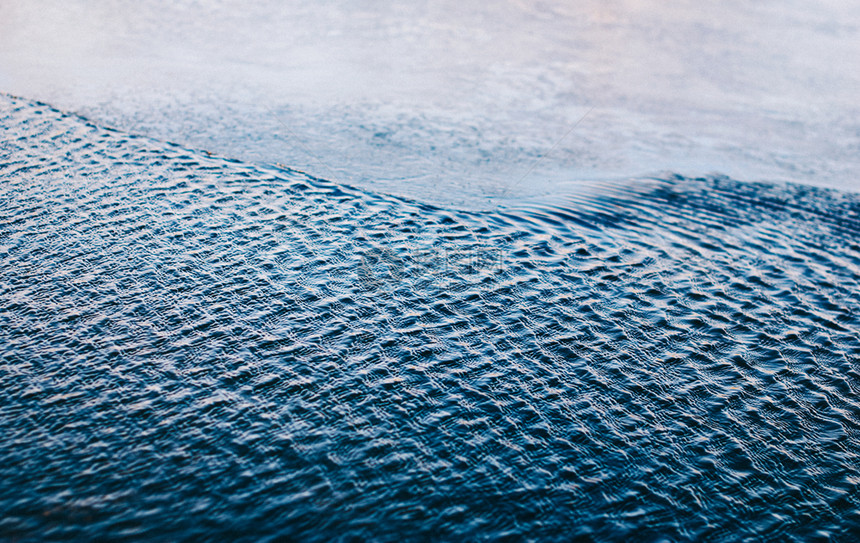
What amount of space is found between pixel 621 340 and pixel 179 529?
491cm

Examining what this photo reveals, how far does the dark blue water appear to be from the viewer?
18.3ft

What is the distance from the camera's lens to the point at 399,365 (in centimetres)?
707

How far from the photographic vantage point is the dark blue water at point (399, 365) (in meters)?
5.58

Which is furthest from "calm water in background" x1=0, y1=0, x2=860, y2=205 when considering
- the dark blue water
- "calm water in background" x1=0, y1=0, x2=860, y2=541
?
the dark blue water

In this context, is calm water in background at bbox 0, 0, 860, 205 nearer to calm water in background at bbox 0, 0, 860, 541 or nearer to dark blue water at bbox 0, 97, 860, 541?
calm water in background at bbox 0, 0, 860, 541

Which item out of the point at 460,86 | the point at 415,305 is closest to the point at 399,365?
the point at 415,305

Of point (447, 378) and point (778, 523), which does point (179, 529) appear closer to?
point (447, 378)

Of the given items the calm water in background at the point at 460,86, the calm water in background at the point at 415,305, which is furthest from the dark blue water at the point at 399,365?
the calm water in background at the point at 460,86

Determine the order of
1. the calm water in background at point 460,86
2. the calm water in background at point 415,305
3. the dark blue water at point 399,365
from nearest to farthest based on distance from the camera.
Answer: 1. the dark blue water at point 399,365
2. the calm water in background at point 415,305
3. the calm water in background at point 460,86

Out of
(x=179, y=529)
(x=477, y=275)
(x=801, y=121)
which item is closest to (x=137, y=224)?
(x=477, y=275)

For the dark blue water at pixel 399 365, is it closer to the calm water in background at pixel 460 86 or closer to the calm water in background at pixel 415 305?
the calm water in background at pixel 415 305

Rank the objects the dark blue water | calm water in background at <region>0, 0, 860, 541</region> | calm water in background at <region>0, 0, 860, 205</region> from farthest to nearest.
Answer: calm water in background at <region>0, 0, 860, 205</region> < calm water in background at <region>0, 0, 860, 541</region> < the dark blue water

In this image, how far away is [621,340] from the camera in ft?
25.8

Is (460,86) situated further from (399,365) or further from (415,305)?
(399,365)
